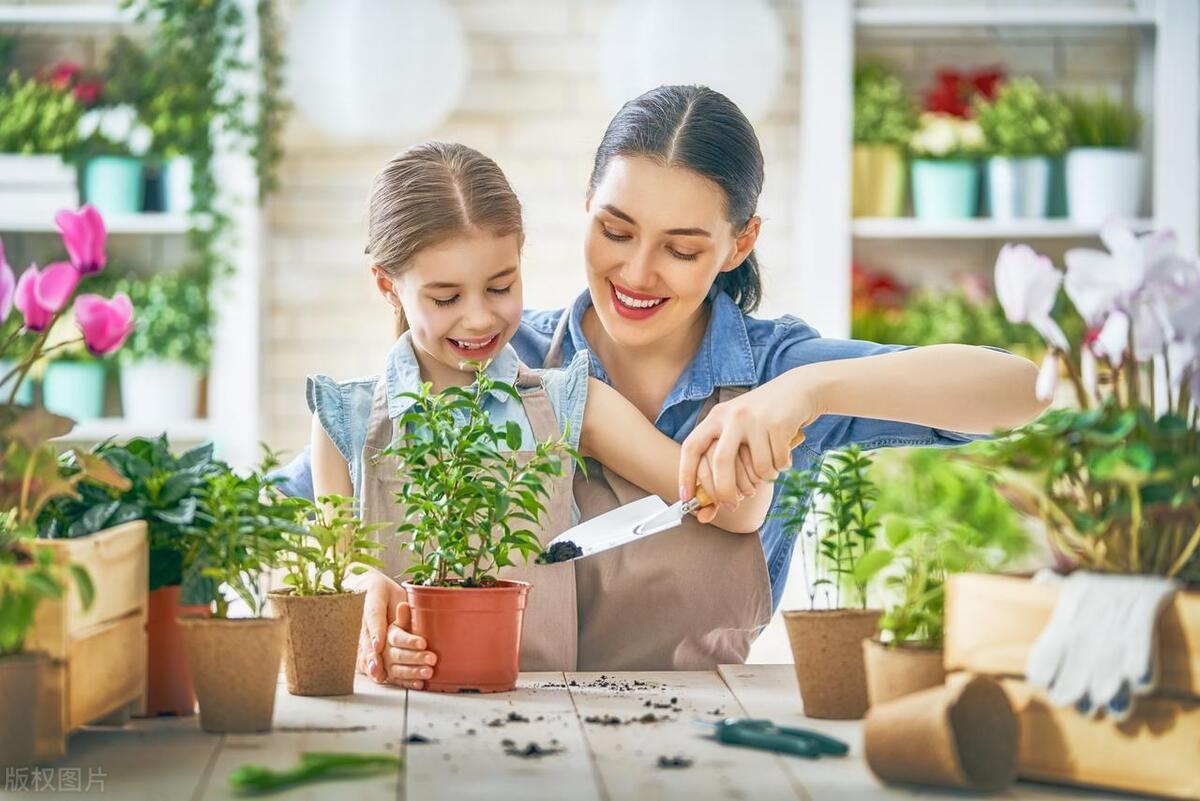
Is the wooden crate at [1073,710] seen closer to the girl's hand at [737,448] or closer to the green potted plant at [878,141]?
the girl's hand at [737,448]

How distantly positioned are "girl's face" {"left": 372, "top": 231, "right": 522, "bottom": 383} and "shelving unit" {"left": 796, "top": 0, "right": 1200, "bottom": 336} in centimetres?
270

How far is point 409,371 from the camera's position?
187cm

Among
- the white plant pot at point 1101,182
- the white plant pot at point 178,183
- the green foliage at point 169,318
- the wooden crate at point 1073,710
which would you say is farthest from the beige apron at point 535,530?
the white plant pot at point 1101,182

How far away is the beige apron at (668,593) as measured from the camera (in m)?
1.94

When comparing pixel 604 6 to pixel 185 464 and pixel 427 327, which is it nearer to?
pixel 427 327

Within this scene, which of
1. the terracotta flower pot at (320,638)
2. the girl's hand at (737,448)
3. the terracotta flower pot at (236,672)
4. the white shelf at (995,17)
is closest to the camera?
the terracotta flower pot at (236,672)

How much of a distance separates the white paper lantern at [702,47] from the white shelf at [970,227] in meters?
0.54

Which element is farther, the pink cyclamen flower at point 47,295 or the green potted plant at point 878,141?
the green potted plant at point 878,141

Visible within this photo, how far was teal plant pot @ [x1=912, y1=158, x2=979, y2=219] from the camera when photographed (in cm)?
439

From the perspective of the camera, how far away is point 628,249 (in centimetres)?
195

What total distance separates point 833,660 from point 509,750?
34 cm

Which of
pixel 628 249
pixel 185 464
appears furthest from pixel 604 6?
pixel 185 464

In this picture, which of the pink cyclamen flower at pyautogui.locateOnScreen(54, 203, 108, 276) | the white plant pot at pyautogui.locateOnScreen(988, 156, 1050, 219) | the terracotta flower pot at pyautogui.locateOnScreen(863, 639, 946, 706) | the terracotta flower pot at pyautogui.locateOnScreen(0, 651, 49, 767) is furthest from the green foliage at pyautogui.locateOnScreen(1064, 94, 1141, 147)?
the terracotta flower pot at pyautogui.locateOnScreen(0, 651, 49, 767)

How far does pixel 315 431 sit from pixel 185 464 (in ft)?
1.39
